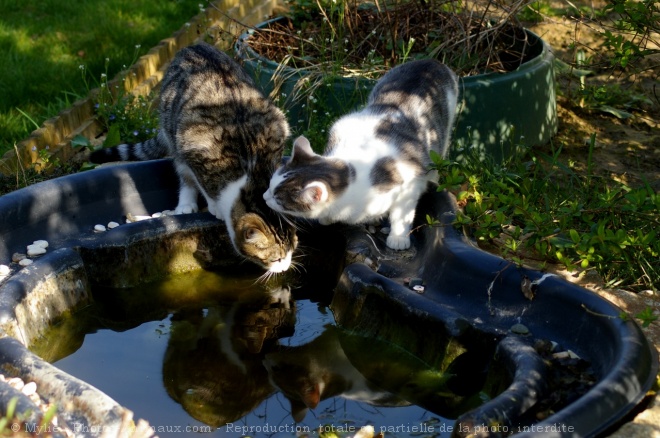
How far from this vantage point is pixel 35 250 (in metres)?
3.74

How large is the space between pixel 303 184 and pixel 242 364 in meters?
0.87

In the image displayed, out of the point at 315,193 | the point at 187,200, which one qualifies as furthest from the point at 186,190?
the point at 315,193

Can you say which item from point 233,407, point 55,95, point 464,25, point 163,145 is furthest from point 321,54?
point 233,407

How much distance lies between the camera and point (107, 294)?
152 inches

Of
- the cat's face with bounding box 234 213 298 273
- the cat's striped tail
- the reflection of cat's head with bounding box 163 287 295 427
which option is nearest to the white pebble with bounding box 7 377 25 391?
the reflection of cat's head with bounding box 163 287 295 427

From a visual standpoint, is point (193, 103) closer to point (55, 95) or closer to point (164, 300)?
point (164, 300)

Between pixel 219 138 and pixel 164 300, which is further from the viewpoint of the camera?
pixel 219 138

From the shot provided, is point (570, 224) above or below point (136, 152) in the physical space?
above

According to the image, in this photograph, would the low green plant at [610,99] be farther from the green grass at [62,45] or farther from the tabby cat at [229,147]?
the green grass at [62,45]

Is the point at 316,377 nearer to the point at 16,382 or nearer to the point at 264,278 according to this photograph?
the point at 264,278

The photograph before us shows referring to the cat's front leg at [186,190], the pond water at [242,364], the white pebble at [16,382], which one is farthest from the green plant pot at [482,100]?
the white pebble at [16,382]

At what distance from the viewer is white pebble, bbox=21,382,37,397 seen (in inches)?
106

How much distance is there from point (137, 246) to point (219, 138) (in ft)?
2.33

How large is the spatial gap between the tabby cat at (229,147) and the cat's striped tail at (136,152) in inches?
2.1
